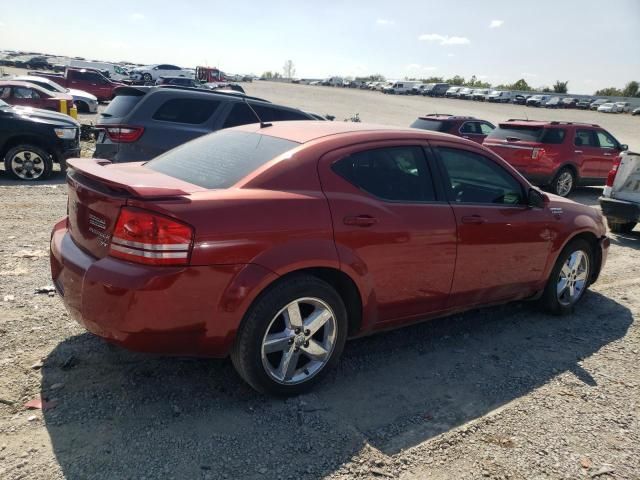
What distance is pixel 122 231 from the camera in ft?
9.03

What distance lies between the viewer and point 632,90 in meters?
84.0

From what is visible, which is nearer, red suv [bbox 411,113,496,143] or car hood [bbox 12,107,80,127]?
car hood [bbox 12,107,80,127]

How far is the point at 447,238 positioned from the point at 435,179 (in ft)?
1.44

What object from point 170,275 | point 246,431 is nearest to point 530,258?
point 246,431

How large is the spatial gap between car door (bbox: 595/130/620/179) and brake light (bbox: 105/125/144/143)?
33.6 feet

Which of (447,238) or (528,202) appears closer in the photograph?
(447,238)

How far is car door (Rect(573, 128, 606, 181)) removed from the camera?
11945 millimetres

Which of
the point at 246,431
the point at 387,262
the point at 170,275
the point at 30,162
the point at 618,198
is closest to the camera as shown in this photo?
the point at 170,275

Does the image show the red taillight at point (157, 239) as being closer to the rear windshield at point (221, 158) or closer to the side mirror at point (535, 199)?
the rear windshield at point (221, 158)

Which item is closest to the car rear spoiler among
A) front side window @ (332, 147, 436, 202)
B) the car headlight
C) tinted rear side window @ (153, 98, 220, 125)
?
front side window @ (332, 147, 436, 202)

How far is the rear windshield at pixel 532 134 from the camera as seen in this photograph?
11562mm

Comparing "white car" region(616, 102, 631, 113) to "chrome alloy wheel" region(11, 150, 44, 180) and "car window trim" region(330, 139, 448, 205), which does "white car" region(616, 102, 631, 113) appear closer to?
"chrome alloy wheel" region(11, 150, 44, 180)

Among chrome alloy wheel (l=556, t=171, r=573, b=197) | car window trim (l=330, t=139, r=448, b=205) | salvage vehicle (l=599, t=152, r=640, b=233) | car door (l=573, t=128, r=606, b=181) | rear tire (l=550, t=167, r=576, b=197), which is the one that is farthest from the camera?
car door (l=573, t=128, r=606, b=181)

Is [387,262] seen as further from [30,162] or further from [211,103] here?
[30,162]
